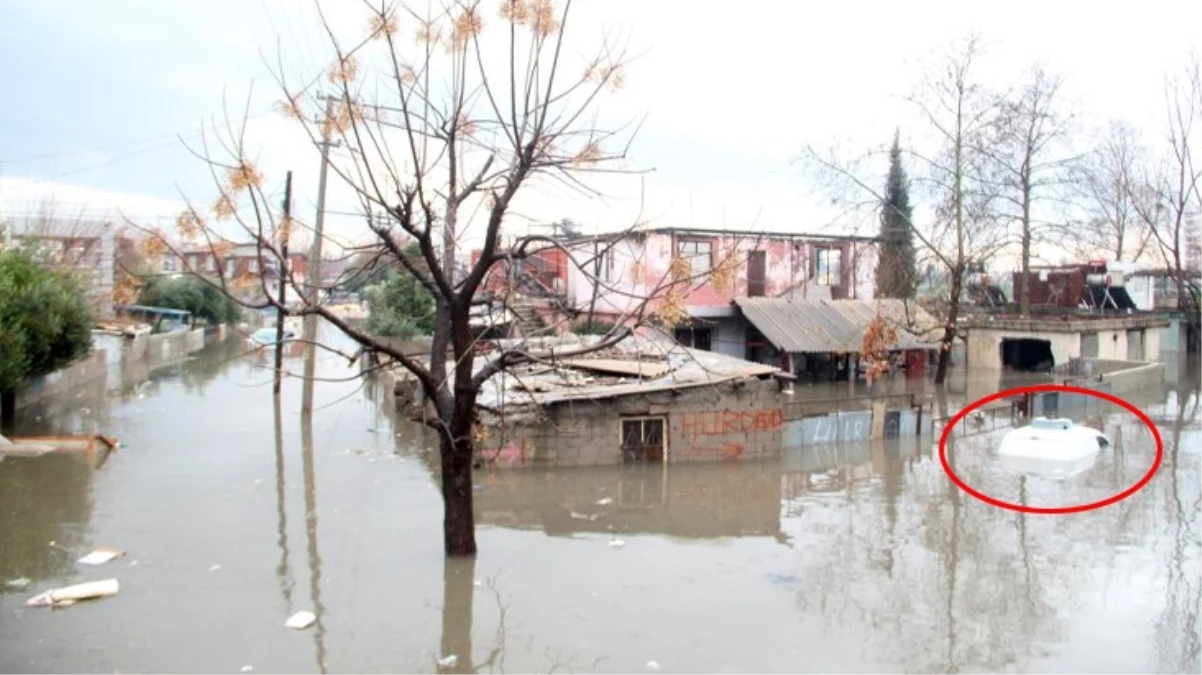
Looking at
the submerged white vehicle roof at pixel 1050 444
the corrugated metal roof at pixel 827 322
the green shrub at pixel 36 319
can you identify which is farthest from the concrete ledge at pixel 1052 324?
the green shrub at pixel 36 319

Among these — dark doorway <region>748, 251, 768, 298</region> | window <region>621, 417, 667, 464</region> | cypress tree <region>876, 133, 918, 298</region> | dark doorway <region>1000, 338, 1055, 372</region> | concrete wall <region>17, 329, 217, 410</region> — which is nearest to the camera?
window <region>621, 417, 667, 464</region>

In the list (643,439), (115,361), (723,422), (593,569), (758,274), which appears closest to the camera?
(593,569)

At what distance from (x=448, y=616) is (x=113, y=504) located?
6.05 m

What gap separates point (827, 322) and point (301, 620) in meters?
20.3

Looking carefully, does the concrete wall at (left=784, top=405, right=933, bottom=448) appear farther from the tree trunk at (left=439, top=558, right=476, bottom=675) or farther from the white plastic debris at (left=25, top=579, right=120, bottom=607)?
the white plastic debris at (left=25, top=579, right=120, bottom=607)

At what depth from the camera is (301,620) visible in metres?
7.65

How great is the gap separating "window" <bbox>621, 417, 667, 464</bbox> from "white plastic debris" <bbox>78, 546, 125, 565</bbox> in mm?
7286

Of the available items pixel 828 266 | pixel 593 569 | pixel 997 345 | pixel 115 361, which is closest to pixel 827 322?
pixel 828 266

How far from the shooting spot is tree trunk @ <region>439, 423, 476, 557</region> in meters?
8.59

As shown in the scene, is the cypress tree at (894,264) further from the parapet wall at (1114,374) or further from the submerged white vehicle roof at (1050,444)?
the submerged white vehicle roof at (1050,444)

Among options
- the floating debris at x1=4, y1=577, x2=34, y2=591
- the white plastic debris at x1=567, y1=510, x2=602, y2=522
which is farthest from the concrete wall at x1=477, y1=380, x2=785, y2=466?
the floating debris at x1=4, y1=577, x2=34, y2=591

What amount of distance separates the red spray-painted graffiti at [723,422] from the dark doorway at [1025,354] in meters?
18.8

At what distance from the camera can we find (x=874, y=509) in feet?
40.2

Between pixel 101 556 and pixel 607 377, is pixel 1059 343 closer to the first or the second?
pixel 607 377
